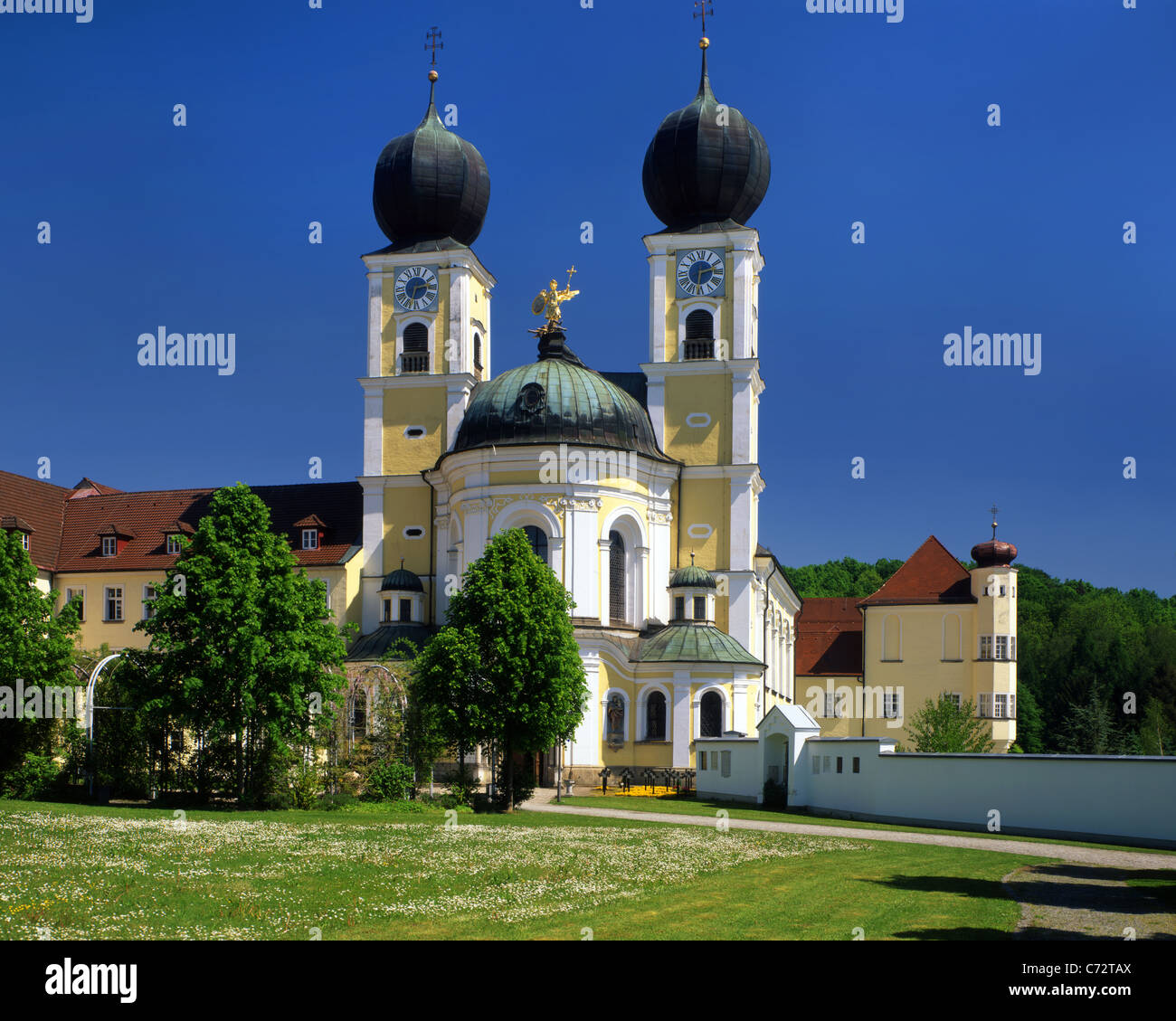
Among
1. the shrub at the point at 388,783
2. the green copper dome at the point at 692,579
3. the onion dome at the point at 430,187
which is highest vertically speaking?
the onion dome at the point at 430,187

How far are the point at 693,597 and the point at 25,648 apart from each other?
79.1ft

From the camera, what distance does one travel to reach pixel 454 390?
179 feet

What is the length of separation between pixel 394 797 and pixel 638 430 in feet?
70.0

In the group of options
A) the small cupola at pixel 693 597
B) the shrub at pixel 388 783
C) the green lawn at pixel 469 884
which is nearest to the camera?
the green lawn at pixel 469 884

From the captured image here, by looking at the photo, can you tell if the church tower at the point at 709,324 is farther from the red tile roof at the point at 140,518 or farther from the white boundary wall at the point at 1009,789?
the white boundary wall at the point at 1009,789

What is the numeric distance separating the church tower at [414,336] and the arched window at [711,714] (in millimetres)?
13186

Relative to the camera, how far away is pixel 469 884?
55.8 ft

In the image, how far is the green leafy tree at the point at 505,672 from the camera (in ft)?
112

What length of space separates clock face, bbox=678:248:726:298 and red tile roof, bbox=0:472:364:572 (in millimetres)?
16813

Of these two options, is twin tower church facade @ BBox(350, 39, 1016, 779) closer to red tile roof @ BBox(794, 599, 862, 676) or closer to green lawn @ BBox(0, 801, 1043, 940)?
red tile roof @ BBox(794, 599, 862, 676)

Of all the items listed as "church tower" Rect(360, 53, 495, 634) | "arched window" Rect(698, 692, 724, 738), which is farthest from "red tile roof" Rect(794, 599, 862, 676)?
"church tower" Rect(360, 53, 495, 634)

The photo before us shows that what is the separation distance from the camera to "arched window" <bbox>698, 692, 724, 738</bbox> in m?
46.8

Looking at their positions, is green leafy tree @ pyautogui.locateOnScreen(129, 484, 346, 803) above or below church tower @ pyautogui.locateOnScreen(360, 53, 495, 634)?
below

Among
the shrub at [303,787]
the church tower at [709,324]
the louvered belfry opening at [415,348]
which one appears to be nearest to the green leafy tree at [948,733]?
the church tower at [709,324]
